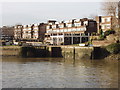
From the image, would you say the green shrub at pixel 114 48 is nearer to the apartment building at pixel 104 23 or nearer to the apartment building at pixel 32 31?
the apartment building at pixel 104 23

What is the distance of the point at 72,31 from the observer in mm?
84312

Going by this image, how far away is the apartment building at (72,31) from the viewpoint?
6994 centimetres

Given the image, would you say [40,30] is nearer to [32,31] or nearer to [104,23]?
[32,31]

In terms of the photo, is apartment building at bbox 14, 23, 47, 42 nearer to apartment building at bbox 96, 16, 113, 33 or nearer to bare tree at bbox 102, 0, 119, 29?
apartment building at bbox 96, 16, 113, 33

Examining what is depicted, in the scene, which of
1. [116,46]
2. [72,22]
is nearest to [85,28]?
[72,22]

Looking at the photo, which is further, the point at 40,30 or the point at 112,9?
the point at 40,30

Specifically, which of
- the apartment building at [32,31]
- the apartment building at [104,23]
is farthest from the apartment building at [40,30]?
the apartment building at [104,23]

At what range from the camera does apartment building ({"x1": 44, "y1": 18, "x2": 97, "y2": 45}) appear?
2753 inches

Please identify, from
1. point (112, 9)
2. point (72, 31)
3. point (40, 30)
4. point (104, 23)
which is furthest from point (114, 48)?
point (40, 30)

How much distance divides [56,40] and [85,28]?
37.4 feet

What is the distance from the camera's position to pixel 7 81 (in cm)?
2373

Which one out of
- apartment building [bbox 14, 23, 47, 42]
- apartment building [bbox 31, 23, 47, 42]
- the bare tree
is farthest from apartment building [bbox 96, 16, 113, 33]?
apartment building [bbox 31, 23, 47, 42]

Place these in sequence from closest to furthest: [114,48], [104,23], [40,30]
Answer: [114,48] → [104,23] → [40,30]

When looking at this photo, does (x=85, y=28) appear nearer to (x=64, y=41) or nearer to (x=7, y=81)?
(x=64, y=41)
